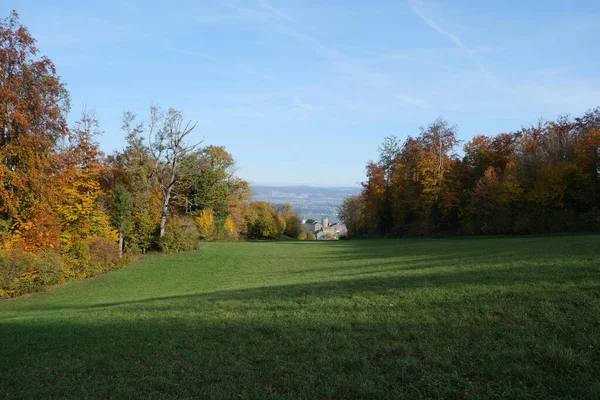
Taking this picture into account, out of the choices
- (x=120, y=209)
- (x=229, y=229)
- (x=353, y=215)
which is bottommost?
(x=229, y=229)

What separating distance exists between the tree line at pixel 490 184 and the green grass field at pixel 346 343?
25.1m

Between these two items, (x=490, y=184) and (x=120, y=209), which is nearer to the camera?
(x=120, y=209)

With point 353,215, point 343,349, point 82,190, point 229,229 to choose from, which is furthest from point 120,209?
point 353,215

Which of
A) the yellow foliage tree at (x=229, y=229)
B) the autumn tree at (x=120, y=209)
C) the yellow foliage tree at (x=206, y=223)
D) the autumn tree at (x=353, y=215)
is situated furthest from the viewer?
the autumn tree at (x=353, y=215)

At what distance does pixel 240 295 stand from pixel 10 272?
1571 cm

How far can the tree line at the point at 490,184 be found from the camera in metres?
34.0

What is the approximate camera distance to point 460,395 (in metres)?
4.77

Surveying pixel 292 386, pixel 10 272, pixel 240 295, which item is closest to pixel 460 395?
pixel 292 386

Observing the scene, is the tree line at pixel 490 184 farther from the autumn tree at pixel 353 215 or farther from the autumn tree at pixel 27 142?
the autumn tree at pixel 27 142

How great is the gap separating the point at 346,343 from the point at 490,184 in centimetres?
3898

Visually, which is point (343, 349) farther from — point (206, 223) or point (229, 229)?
point (229, 229)

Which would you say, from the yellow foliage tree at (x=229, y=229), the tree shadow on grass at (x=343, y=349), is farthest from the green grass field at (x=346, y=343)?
the yellow foliage tree at (x=229, y=229)

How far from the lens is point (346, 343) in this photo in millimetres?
7059

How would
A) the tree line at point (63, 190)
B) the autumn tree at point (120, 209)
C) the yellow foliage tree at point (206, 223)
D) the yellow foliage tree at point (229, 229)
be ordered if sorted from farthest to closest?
the yellow foliage tree at point (229, 229), the yellow foliage tree at point (206, 223), the autumn tree at point (120, 209), the tree line at point (63, 190)
